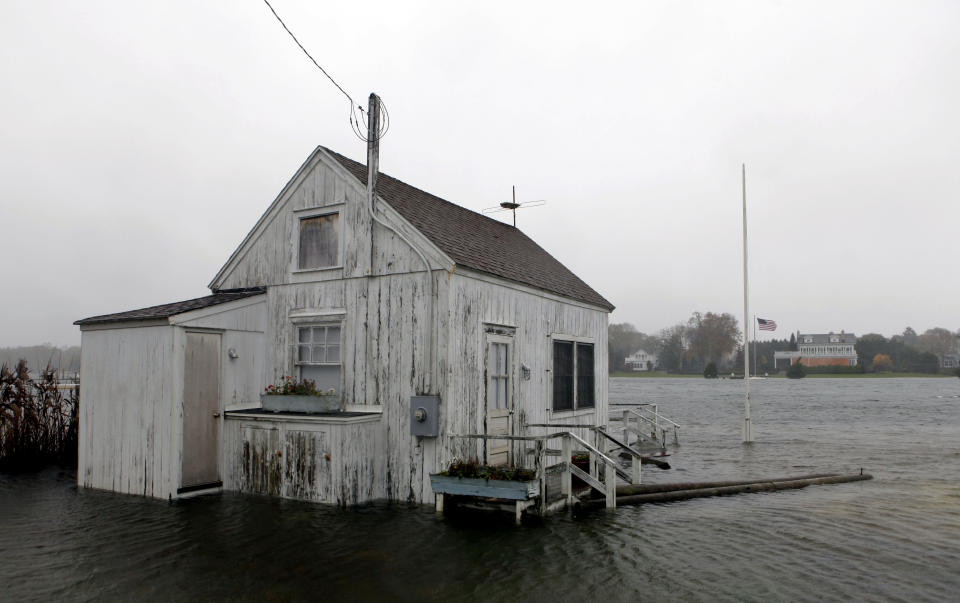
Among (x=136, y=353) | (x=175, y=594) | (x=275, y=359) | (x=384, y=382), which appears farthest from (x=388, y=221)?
(x=175, y=594)

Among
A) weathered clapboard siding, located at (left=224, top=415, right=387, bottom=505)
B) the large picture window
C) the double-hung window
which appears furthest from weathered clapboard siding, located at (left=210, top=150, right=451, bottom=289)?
the large picture window

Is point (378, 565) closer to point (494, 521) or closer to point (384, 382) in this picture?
point (494, 521)

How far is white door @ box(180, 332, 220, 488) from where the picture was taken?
11.4 m

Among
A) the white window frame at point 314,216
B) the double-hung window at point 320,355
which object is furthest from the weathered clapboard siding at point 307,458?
the white window frame at point 314,216

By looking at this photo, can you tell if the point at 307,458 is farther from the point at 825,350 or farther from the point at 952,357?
the point at 952,357

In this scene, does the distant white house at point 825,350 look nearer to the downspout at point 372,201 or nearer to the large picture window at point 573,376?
the large picture window at point 573,376

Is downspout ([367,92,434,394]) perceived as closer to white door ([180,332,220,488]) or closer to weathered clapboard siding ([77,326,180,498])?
white door ([180,332,220,488])

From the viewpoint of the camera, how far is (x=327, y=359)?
12453 mm

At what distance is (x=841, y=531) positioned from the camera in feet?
33.1

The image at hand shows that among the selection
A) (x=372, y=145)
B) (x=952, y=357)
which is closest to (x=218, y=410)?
(x=372, y=145)

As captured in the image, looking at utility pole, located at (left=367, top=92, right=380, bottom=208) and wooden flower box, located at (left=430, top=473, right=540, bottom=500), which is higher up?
utility pole, located at (left=367, top=92, right=380, bottom=208)

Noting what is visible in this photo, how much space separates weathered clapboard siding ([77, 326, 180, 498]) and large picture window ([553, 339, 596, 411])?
7.85 m

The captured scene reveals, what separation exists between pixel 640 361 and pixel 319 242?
179 meters

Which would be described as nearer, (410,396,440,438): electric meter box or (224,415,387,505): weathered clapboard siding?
(224,415,387,505): weathered clapboard siding
